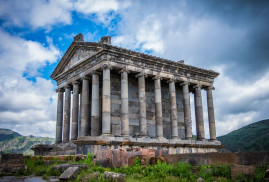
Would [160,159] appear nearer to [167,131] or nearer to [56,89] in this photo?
[167,131]

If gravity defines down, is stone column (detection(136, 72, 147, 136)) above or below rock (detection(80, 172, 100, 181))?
above

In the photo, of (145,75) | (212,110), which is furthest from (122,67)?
(212,110)

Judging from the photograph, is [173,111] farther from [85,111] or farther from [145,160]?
[145,160]

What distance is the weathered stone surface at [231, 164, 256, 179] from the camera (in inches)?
296

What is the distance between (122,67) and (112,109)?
410 centimetres

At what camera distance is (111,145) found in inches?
753

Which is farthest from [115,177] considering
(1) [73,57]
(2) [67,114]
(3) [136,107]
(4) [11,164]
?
(1) [73,57]

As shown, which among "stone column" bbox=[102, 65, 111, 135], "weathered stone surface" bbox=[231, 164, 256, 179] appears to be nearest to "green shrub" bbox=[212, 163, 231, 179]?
"weathered stone surface" bbox=[231, 164, 256, 179]

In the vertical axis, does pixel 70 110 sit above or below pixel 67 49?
below

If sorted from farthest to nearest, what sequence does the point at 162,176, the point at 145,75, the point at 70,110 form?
the point at 70,110
the point at 145,75
the point at 162,176

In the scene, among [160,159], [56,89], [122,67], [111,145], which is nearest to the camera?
[160,159]

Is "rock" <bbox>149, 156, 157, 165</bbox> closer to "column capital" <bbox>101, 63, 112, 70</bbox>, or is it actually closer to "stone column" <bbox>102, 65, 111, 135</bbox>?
"stone column" <bbox>102, 65, 111, 135</bbox>

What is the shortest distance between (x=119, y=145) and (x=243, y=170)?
1296 centimetres

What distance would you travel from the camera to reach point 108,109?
2081 centimetres
